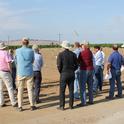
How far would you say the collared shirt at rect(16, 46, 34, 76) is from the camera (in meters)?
12.4

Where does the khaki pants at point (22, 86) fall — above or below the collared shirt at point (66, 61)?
below

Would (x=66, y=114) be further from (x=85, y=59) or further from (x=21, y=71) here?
(x=85, y=59)

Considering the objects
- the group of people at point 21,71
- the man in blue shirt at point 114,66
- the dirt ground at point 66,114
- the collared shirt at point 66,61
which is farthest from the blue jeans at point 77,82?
the group of people at point 21,71

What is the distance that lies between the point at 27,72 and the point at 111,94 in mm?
4049

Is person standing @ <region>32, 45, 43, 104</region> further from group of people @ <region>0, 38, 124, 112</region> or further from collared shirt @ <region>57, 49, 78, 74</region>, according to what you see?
collared shirt @ <region>57, 49, 78, 74</region>

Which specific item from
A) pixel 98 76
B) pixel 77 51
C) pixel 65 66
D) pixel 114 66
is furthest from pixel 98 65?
pixel 65 66

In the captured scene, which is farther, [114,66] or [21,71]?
[114,66]

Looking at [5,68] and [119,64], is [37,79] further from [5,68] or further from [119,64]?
[119,64]

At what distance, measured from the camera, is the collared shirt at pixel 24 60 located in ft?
40.8

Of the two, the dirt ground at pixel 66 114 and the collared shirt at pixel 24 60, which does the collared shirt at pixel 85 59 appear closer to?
the dirt ground at pixel 66 114

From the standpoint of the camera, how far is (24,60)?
490 inches

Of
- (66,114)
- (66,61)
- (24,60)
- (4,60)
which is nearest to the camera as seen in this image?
(66,114)

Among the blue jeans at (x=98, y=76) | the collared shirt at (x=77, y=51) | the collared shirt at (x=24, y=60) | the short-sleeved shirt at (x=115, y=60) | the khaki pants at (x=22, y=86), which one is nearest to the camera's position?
the collared shirt at (x=24, y=60)

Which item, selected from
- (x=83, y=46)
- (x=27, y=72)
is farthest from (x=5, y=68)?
(x=83, y=46)
